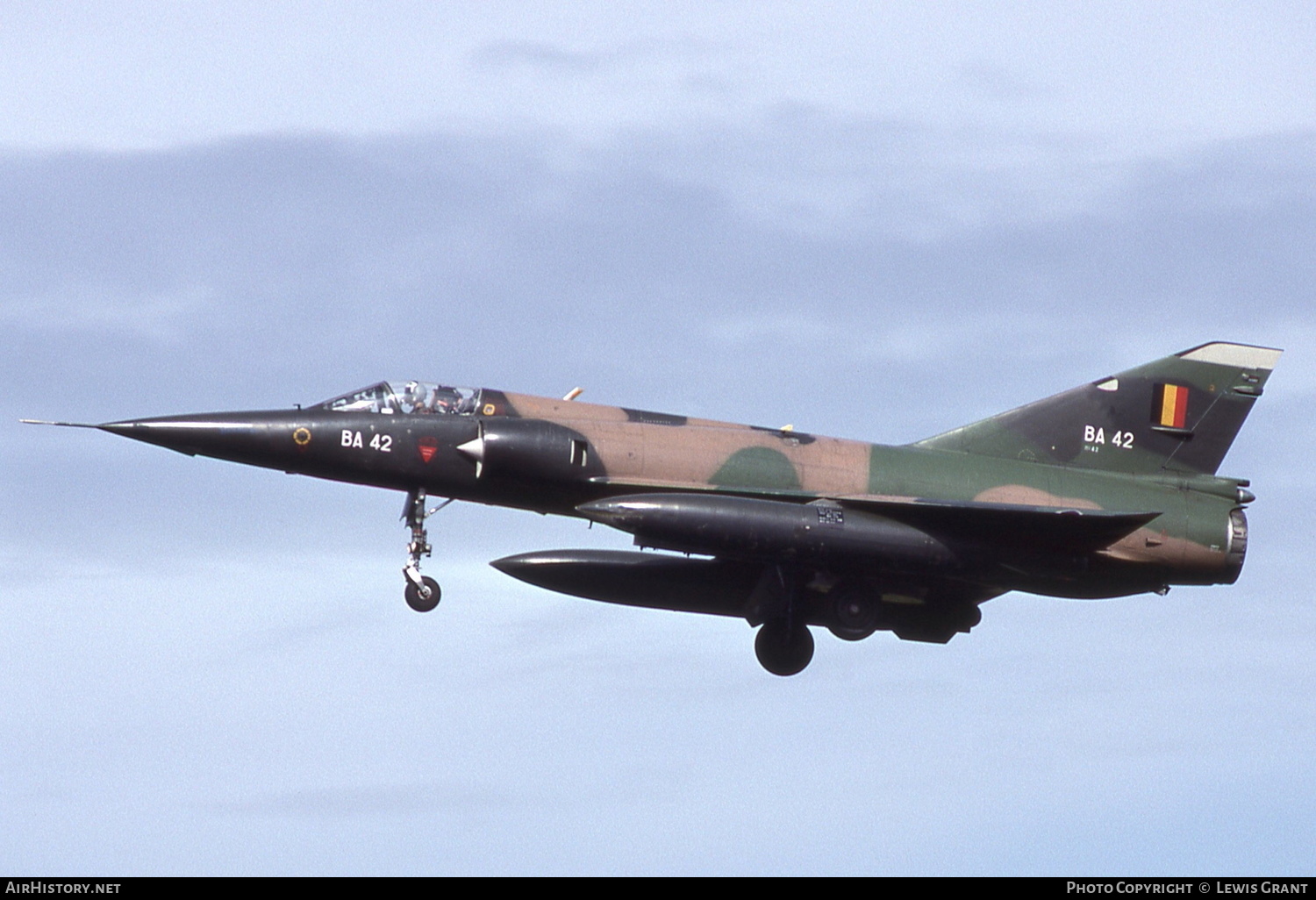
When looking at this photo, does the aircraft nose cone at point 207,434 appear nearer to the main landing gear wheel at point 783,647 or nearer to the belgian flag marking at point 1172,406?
the main landing gear wheel at point 783,647

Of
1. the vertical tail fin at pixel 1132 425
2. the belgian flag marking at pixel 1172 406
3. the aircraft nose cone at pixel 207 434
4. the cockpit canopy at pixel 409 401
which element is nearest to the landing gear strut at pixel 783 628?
the vertical tail fin at pixel 1132 425

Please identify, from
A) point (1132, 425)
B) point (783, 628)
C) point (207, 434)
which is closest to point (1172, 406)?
point (1132, 425)

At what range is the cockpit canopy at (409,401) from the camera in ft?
81.4

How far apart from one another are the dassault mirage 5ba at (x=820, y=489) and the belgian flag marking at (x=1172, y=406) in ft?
0.10

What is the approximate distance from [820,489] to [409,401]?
5842 millimetres

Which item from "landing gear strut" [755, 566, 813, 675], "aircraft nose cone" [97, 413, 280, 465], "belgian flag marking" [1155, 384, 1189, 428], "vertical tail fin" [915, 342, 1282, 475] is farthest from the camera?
"belgian flag marking" [1155, 384, 1189, 428]

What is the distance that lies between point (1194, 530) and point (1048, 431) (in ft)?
8.78

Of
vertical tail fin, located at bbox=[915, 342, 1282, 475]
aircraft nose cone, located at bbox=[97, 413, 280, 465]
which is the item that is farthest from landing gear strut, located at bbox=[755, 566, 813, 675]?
aircraft nose cone, located at bbox=[97, 413, 280, 465]

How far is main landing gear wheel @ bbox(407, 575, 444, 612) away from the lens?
79.0 feet

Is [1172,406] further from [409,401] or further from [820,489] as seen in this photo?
[409,401]

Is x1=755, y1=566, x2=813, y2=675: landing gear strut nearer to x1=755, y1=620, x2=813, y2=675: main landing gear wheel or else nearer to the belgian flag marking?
x1=755, y1=620, x2=813, y2=675: main landing gear wheel

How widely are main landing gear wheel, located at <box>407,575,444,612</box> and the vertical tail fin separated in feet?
25.7

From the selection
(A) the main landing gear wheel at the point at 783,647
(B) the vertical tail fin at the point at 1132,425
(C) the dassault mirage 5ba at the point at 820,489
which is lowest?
(A) the main landing gear wheel at the point at 783,647
